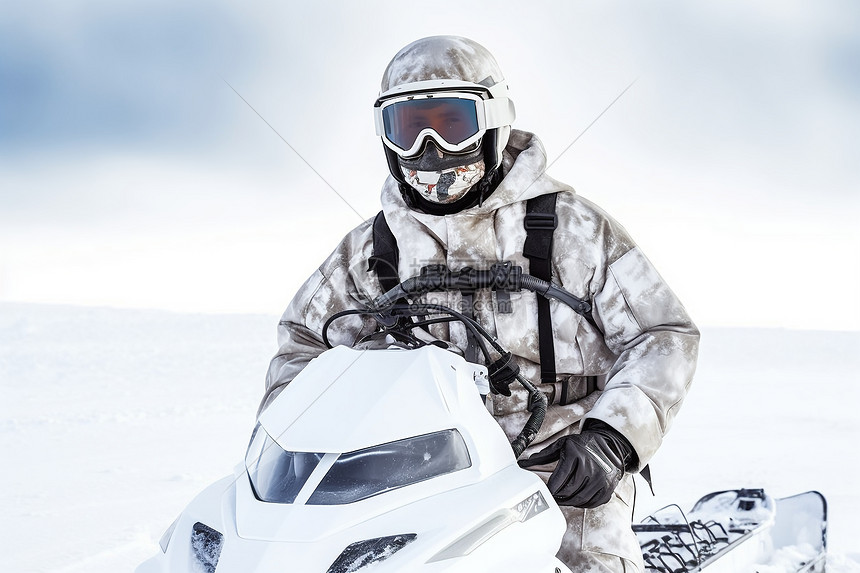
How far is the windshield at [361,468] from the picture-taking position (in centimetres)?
145

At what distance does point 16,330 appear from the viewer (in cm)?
1272

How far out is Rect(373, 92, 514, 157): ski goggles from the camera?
2.40 meters

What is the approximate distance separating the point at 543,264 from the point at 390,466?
117 centimetres

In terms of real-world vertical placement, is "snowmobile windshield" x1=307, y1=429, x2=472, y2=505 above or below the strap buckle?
below

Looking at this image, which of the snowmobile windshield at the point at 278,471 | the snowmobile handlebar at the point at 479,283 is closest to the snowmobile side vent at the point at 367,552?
the snowmobile windshield at the point at 278,471

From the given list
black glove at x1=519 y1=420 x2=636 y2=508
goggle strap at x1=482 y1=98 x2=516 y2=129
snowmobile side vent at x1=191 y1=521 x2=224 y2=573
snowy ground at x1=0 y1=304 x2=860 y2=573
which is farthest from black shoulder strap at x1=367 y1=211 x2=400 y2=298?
snowy ground at x1=0 y1=304 x2=860 y2=573

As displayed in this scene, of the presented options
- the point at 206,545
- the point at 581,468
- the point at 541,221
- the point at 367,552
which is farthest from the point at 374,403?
the point at 541,221

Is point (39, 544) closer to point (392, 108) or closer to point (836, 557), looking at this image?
point (392, 108)

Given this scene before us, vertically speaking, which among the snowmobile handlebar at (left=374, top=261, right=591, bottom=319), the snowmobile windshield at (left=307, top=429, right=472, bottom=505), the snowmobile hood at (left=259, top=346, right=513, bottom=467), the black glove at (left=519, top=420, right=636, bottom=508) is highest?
the snowmobile handlebar at (left=374, top=261, right=591, bottom=319)

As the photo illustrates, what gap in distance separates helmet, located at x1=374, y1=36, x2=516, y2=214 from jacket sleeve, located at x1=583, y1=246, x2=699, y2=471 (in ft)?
1.87

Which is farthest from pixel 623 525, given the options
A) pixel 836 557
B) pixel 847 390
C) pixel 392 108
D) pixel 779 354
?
pixel 779 354

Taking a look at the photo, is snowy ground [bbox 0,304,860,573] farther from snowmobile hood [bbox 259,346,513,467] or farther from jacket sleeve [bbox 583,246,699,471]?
snowmobile hood [bbox 259,346,513,467]

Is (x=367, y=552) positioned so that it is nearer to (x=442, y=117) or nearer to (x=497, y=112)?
(x=442, y=117)

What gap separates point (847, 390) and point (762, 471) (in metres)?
5.01
